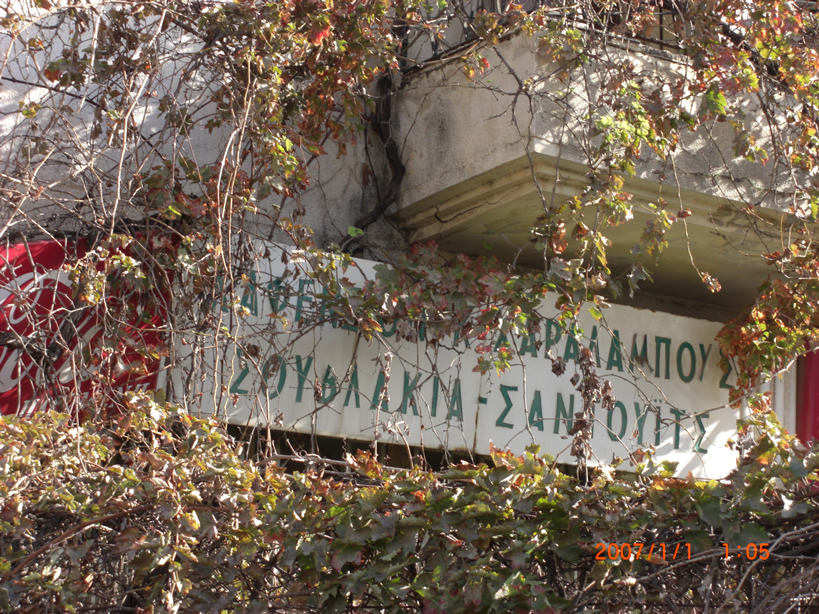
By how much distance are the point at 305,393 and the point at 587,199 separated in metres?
1.66

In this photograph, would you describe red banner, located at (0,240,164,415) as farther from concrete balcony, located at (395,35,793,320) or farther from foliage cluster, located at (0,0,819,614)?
concrete balcony, located at (395,35,793,320)

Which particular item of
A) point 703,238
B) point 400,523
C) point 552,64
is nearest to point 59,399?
point 400,523

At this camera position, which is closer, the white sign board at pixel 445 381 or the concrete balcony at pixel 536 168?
the white sign board at pixel 445 381

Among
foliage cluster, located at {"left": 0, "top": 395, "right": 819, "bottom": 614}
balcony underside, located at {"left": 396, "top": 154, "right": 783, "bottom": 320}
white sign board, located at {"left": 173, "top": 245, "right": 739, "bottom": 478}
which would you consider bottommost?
foliage cluster, located at {"left": 0, "top": 395, "right": 819, "bottom": 614}

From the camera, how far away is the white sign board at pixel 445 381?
4020 mm

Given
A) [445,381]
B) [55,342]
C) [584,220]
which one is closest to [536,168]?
[584,220]
